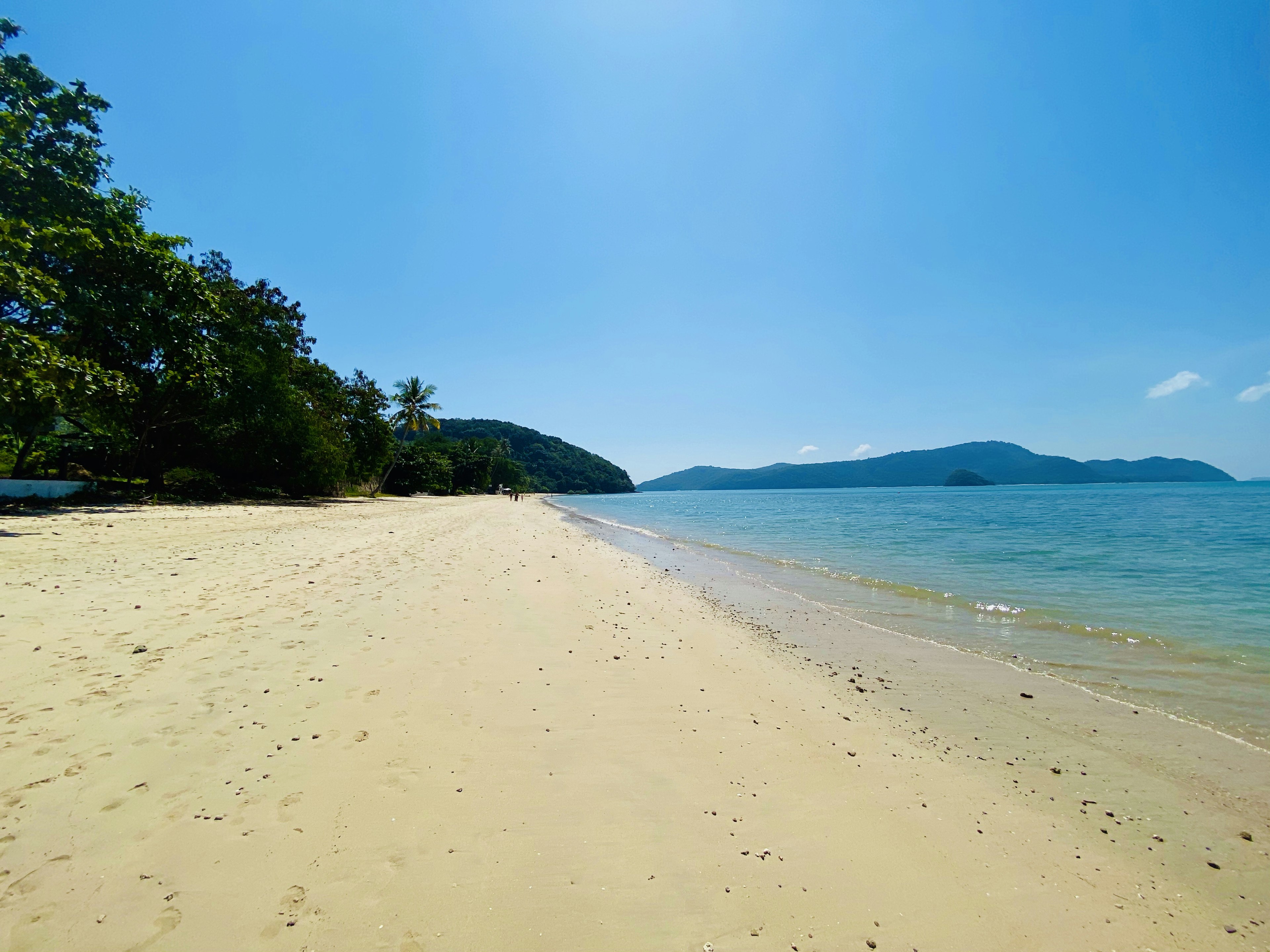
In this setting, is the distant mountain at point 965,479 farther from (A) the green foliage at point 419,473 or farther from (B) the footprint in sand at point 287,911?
(B) the footprint in sand at point 287,911

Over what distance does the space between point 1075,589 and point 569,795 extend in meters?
14.6

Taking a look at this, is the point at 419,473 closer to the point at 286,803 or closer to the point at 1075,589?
the point at 1075,589

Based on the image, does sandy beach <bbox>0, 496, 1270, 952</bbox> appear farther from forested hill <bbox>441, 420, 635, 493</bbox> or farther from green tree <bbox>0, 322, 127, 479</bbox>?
forested hill <bbox>441, 420, 635, 493</bbox>

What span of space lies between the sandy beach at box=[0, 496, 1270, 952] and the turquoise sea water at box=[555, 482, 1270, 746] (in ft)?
4.53

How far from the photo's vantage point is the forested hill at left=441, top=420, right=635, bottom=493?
156m

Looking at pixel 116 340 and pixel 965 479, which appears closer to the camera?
pixel 116 340

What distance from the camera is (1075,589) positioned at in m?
12.6

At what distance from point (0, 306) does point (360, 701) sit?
26.4 meters

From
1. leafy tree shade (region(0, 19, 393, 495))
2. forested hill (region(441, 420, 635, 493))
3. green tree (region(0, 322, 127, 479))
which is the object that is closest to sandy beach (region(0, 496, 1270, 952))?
green tree (region(0, 322, 127, 479))

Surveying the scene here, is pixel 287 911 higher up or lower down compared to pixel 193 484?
lower down

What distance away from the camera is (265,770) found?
358 centimetres

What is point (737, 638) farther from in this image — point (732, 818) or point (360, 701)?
point (360, 701)

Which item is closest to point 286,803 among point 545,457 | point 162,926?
point 162,926

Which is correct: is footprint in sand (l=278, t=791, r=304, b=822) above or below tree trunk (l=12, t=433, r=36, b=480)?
below
